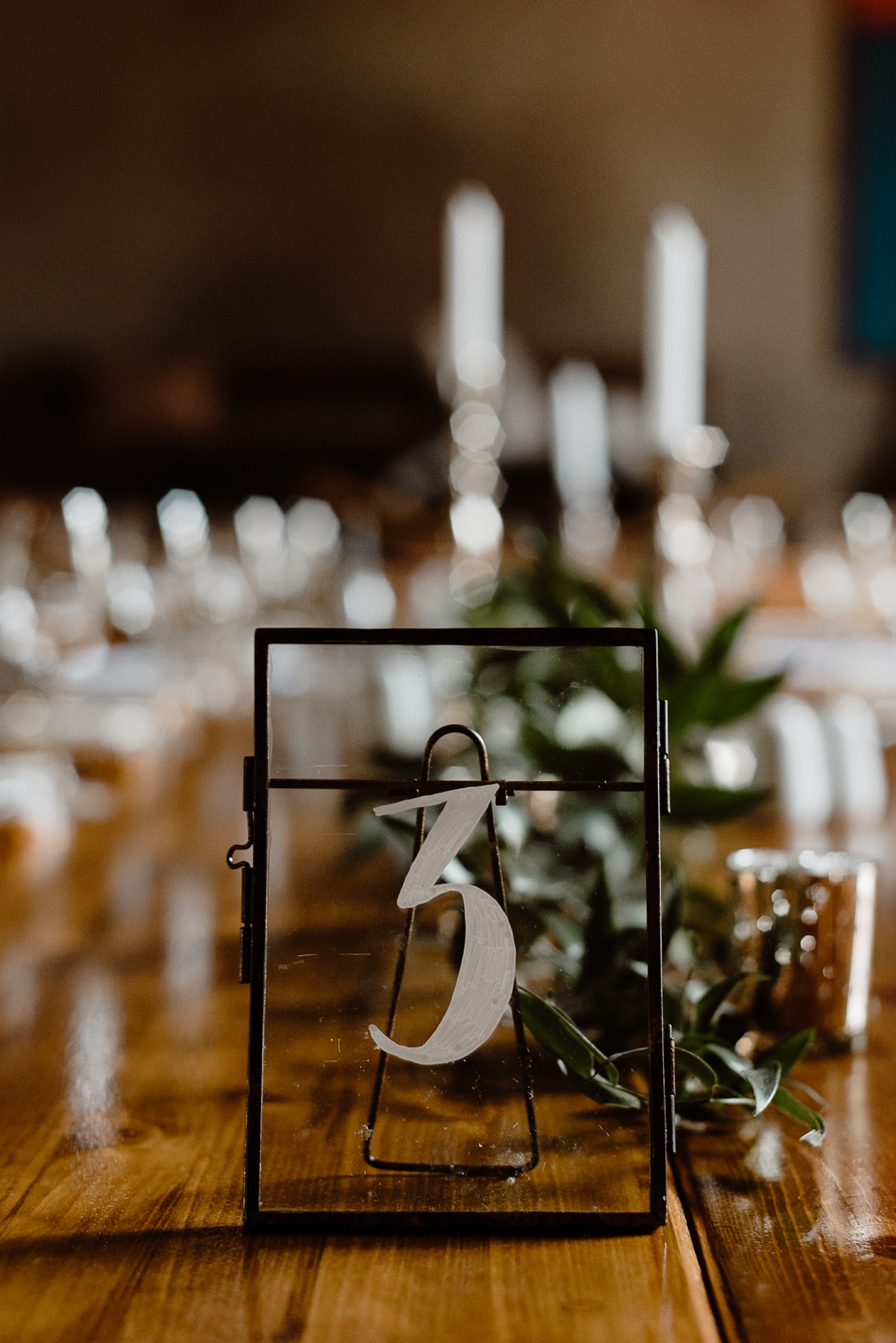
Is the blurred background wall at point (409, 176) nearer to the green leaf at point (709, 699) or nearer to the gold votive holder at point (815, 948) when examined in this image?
the green leaf at point (709, 699)

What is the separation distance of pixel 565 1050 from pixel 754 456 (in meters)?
5.02

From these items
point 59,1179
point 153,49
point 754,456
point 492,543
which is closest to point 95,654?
point 492,543

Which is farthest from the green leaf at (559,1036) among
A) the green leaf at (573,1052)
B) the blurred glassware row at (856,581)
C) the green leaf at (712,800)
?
the blurred glassware row at (856,581)

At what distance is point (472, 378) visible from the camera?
1457 millimetres

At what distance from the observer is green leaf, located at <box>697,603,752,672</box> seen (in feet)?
2.04

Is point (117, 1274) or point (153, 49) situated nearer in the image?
point (117, 1274)

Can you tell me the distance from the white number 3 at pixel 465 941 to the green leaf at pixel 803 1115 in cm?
12

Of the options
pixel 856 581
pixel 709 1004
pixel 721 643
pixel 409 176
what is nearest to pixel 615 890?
pixel 709 1004

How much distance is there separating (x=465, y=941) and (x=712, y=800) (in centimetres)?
27

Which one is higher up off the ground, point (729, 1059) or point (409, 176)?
point (409, 176)

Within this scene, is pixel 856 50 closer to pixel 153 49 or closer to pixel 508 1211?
pixel 153 49

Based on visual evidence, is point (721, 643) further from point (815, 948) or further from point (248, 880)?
point (248, 880)

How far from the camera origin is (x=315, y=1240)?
338mm

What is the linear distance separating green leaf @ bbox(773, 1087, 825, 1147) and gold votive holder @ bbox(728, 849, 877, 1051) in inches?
3.6
